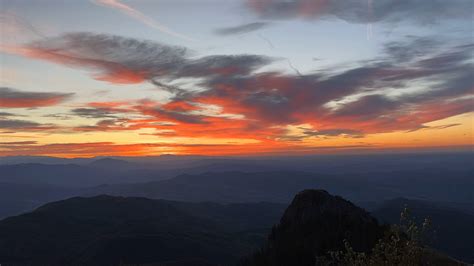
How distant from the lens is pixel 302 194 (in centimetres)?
12738

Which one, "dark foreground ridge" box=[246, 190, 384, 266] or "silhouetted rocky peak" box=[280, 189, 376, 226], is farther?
"silhouetted rocky peak" box=[280, 189, 376, 226]

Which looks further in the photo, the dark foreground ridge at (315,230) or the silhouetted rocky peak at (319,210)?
the silhouetted rocky peak at (319,210)

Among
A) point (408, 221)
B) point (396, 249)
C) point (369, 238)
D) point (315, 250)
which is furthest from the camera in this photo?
point (315, 250)

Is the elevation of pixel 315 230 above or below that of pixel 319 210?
below

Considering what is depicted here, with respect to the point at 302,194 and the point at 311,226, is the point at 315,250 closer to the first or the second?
the point at 311,226

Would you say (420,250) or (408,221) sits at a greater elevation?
(408,221)

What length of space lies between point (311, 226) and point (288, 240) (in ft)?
27.0

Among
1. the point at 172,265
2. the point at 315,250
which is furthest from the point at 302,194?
the point at 172,265

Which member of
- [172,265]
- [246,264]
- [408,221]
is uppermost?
[408,221]

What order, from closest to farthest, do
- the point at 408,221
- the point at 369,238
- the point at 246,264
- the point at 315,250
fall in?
the point at 408,221, the point at 369,238, the point at 315,250, the point at 246,264

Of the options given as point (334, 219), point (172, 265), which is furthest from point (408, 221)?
point (172, 265)

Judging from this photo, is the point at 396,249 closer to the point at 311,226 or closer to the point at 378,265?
the point at 378,265

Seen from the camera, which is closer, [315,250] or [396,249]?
[396,249]

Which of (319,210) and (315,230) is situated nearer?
(315,230)
